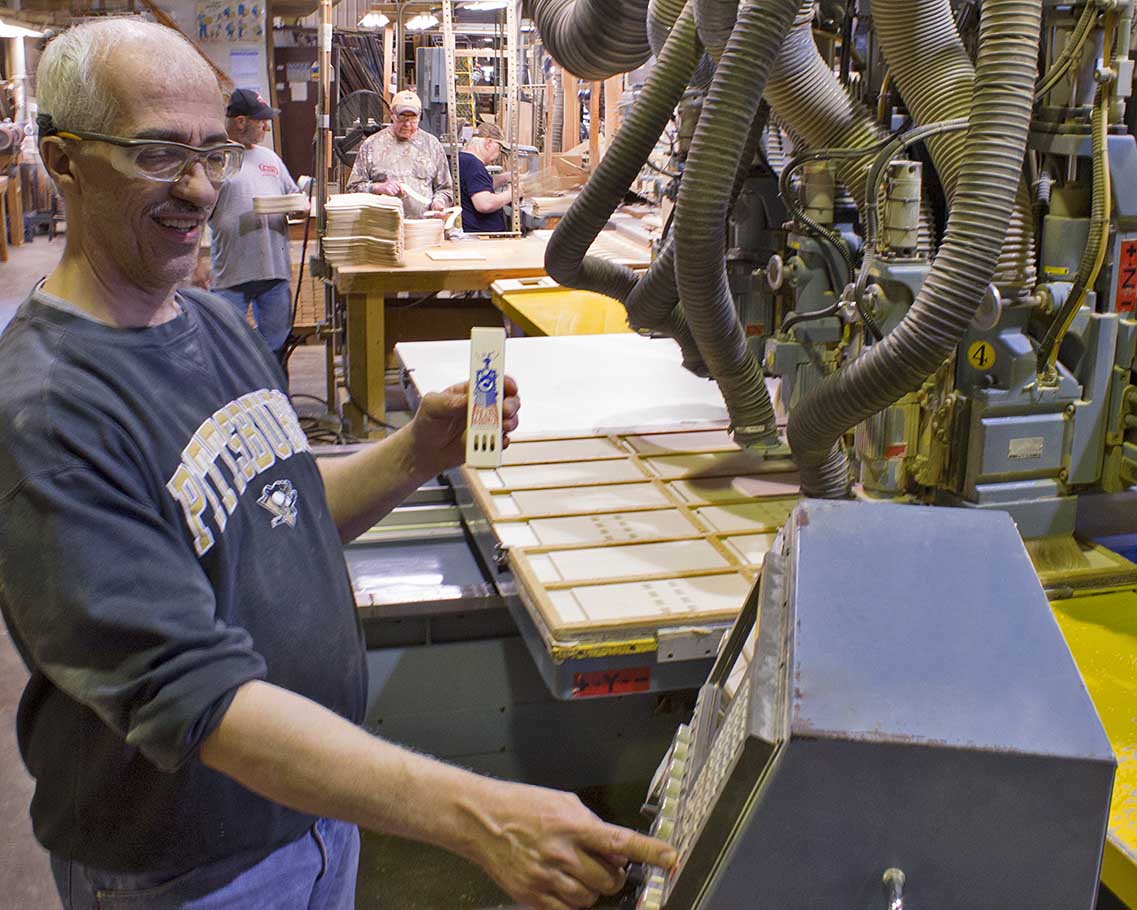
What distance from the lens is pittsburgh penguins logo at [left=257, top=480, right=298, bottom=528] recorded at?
163 cm

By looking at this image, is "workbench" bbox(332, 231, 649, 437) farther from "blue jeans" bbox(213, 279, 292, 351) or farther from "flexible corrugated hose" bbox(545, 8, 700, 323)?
"flexible corrugated hose" bbox(545, 8, 700, 323)

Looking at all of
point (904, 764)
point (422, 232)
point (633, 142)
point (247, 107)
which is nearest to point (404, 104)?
point (422, 232)

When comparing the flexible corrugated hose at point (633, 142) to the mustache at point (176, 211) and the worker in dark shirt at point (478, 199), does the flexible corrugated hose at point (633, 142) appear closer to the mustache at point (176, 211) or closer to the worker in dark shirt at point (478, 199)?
the mustache at point (176, 211)

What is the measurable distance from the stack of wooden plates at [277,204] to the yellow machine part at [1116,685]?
5554 mm

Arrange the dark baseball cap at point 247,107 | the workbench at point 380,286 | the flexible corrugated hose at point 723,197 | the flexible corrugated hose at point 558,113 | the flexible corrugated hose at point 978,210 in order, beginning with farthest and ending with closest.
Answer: the flexible corrugated hose at point 558,113
the dark baseball cap at point 247,107
the workbench at point 380,286
the flexible corrugated hose at point 723,197
the flexible corrugated hose at point 978,210

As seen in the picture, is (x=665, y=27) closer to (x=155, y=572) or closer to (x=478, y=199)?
(x=155, y=572)

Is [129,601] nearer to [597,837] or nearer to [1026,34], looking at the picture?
[597,837]

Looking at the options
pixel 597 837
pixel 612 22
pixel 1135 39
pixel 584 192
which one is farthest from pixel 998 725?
pixel 612 22

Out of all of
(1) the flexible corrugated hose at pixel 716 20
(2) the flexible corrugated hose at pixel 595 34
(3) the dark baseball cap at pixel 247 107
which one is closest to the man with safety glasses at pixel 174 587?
(1) the flexible corrugated hose at pixel 716 20

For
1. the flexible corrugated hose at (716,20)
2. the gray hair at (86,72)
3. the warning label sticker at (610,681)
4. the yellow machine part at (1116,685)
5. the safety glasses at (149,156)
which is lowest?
the warning label sticker at (610,681)

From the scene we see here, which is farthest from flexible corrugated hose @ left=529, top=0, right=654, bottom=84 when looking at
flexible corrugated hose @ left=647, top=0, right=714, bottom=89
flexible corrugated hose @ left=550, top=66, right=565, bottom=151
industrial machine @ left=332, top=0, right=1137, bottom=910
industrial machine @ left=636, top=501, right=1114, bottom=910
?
flexible corrugated hose @ left=550, top=66, right=565, bottom=151

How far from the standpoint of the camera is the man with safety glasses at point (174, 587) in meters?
1.30

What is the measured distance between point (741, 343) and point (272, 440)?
1.31 meters

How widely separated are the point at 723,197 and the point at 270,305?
5372mm
